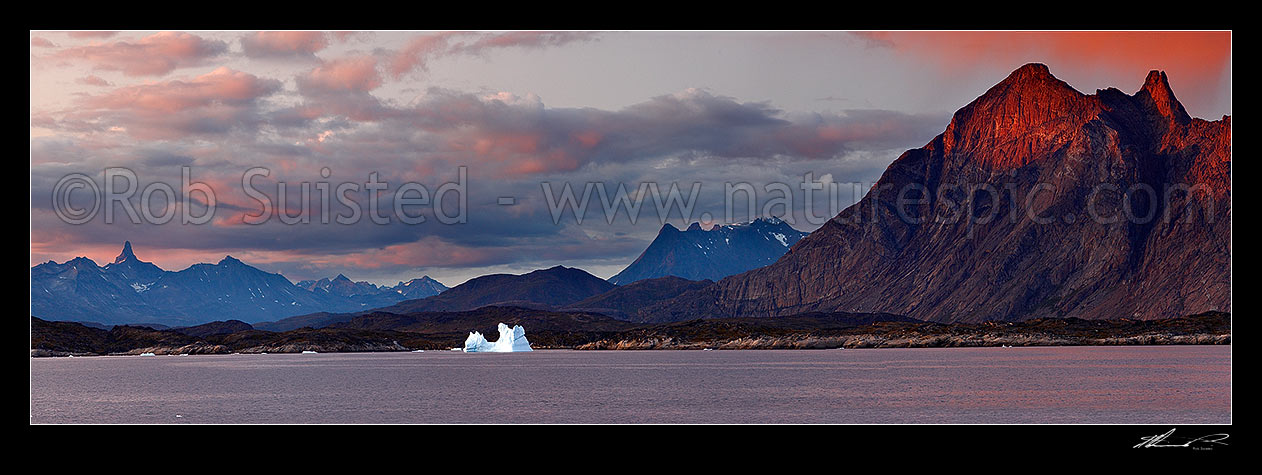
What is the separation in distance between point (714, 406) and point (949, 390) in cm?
2642

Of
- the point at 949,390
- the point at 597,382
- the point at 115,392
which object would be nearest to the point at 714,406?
the point at 949,390

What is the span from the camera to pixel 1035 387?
96.9 m

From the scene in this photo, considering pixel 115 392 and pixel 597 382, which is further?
pixel 597 382
